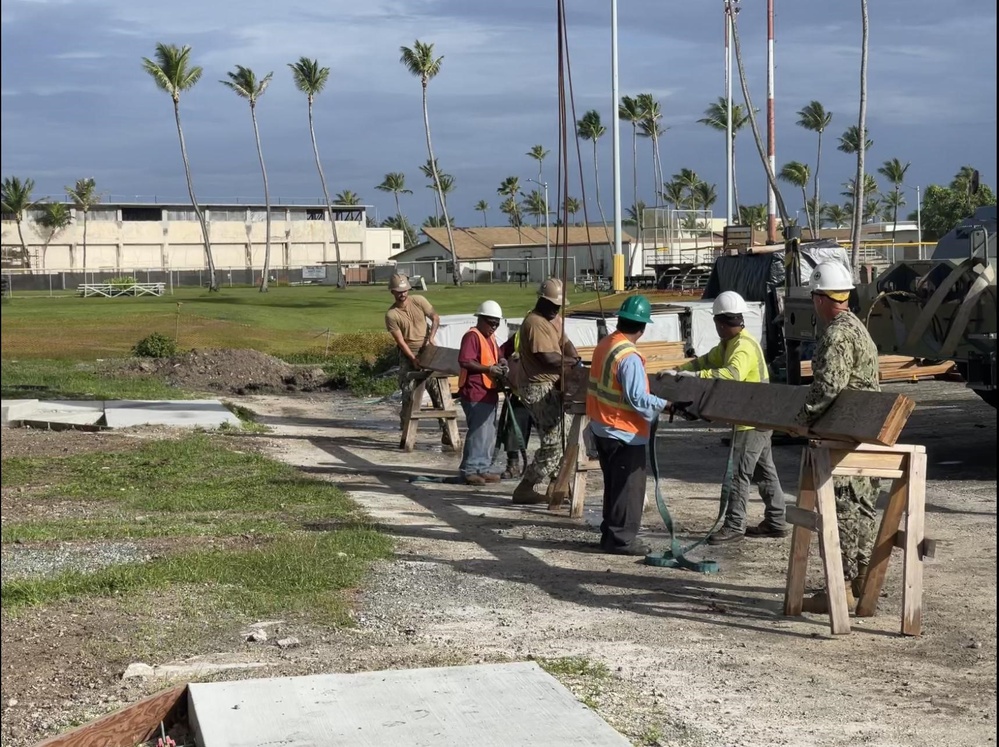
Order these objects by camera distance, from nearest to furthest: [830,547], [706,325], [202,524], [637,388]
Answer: [830,547]
[637,388]
[202,524]
[706,325]

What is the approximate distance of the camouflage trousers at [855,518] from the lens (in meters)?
7.62

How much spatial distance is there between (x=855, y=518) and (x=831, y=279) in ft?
4.70

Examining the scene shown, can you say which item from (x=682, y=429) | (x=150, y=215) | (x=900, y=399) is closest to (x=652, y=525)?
(x=900, y=399)

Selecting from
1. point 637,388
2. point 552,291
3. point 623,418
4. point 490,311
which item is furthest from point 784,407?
point 490,311

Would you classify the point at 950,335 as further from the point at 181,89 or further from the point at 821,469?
the point at 181,89

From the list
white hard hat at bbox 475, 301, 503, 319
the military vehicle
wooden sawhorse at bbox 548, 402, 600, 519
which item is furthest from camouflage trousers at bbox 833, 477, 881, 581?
white hard hat at bbox 475, 301, 503, 319

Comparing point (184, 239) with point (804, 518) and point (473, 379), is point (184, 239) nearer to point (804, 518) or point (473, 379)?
point (473, 379)

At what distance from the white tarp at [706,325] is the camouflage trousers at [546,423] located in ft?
37.4

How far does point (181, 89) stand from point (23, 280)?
1531 cm

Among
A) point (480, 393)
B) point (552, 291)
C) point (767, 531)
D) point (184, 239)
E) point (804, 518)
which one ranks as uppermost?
point (184, 239)

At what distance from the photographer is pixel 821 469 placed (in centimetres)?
713

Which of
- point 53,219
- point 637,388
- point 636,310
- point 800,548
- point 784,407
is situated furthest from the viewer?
point 53,219

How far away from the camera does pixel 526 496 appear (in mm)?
11609

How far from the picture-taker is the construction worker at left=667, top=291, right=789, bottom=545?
936cm
